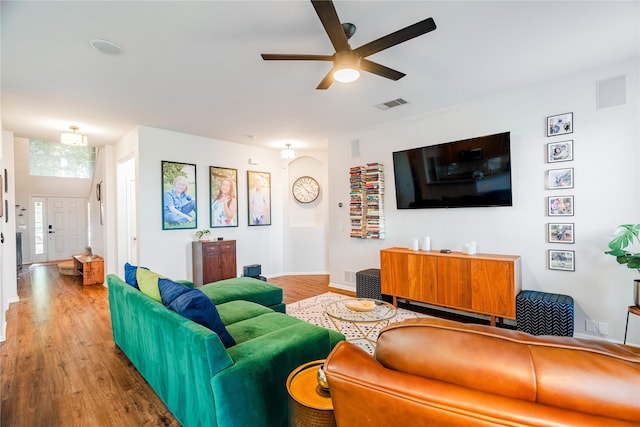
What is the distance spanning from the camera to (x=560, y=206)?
3.18 meters

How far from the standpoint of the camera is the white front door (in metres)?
9.05

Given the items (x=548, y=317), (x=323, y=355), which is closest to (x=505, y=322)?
(x=548, y=317)

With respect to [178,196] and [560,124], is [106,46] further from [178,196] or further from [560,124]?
[560,124]

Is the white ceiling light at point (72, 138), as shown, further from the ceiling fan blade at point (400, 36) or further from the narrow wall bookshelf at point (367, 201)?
the ceiling fan blade at point (400, 36)

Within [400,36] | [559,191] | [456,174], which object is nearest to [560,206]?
[559,191]

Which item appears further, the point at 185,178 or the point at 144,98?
the point at 185,178

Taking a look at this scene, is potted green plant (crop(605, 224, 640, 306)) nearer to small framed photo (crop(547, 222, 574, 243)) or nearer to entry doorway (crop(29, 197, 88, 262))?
small framed photo (crop(547, 222, 574, 243))

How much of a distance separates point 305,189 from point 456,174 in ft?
11.9

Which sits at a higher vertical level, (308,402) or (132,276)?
(132,276)

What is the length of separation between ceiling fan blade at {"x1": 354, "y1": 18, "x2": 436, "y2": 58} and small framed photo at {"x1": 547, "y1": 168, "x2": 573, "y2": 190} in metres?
2.39

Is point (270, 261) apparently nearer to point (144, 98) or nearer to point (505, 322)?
point (144, 98)

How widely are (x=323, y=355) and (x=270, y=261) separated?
4.62 meters

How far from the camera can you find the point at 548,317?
2.87 m

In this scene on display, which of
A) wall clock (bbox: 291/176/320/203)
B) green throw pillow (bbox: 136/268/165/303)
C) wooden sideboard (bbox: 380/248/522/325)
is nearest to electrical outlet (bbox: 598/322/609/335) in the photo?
wooden sideboard (bbox: 380/248/522/325)
